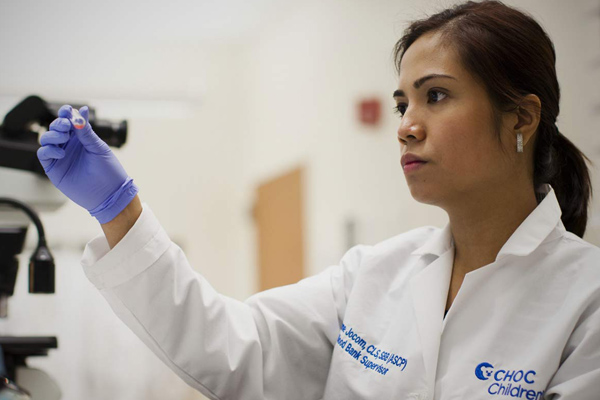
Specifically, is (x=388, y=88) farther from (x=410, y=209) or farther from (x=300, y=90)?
(x=300, y=90)

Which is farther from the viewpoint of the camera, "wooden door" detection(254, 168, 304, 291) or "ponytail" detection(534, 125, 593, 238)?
"wooden door" detection(254, 168, 304, 291)

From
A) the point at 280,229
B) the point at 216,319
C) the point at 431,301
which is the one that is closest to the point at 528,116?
the point at 431,301

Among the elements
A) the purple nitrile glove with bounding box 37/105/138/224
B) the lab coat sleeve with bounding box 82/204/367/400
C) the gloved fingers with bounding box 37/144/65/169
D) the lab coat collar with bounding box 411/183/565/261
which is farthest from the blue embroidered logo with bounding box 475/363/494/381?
the gloved fingers with bounding box 37/144/65/169

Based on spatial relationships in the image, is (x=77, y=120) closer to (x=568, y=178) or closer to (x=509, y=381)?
(x=509, y=381)

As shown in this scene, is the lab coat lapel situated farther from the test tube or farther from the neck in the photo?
the test tube

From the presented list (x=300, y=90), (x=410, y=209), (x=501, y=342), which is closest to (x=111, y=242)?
(x=501, y=342)

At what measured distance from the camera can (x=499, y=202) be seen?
3.31ft

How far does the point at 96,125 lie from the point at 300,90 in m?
2.70

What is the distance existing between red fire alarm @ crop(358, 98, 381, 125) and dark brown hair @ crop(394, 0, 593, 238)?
5.39 feet

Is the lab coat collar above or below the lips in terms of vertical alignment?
below

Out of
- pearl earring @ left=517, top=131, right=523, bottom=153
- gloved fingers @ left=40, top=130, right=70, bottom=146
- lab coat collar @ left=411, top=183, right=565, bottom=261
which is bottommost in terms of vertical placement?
lab coat collar @ left=411, top=183, right=565, bottom=261

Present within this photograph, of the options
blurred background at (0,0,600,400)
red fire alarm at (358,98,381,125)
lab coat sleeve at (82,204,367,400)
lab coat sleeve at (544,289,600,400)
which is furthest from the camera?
red fire alarm at (358,98,381,125)

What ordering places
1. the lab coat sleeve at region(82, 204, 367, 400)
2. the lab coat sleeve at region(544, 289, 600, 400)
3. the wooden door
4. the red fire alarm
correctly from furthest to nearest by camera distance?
1. the wooden door
2. the red fire alarm
3. the lab coat sleeve at region(82, 204, 367, 400)
4. the lab coat sleeve at region(544, 289, 600, 400)

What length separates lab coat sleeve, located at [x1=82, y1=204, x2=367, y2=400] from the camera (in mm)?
887
